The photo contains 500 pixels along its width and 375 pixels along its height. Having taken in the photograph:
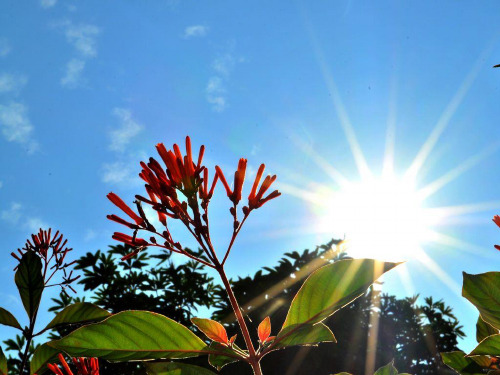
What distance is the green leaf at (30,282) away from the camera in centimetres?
154

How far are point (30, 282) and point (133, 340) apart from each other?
961 mm

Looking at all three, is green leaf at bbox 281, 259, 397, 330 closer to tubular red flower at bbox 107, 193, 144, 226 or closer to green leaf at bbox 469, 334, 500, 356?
green leaf at bbox 469, 334, 500, 356

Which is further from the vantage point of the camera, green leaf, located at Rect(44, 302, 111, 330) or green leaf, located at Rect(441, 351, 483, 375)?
green leaf, located at Rect(44, 302, 111, 330)

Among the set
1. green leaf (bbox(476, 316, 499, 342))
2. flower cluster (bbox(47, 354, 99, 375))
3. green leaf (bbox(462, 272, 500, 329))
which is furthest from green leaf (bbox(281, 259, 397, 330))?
green leaf (bbox(476, 316, 499, 342))

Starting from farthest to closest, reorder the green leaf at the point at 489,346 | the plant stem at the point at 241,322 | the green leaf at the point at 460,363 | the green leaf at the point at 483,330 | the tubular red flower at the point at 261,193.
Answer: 1. the green leaf at the point at 483,330
2. the green leaf at the point at 460,363
3. the tubular red flower at the point at 261,193
4. the green leaf at the point at 489,346
5. the plant stem at the point at 241,322

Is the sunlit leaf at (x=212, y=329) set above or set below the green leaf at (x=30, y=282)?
below

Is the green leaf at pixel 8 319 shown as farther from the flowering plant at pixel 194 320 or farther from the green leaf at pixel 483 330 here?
the green leaf at pixel 483 330

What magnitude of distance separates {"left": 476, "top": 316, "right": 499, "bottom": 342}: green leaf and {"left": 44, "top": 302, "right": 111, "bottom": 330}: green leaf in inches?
57.8

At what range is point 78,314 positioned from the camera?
163 centimetres

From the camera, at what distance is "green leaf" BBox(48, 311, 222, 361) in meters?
0.83

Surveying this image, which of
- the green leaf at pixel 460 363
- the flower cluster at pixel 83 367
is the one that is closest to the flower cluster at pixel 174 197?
the flower cluster at pixel 83 367

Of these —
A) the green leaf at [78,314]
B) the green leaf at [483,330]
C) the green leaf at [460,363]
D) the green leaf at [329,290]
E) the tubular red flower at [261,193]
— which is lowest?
the green leaf at [460,363]

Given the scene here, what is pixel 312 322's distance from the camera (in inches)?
34.8

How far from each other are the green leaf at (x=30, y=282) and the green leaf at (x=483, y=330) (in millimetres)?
1705
